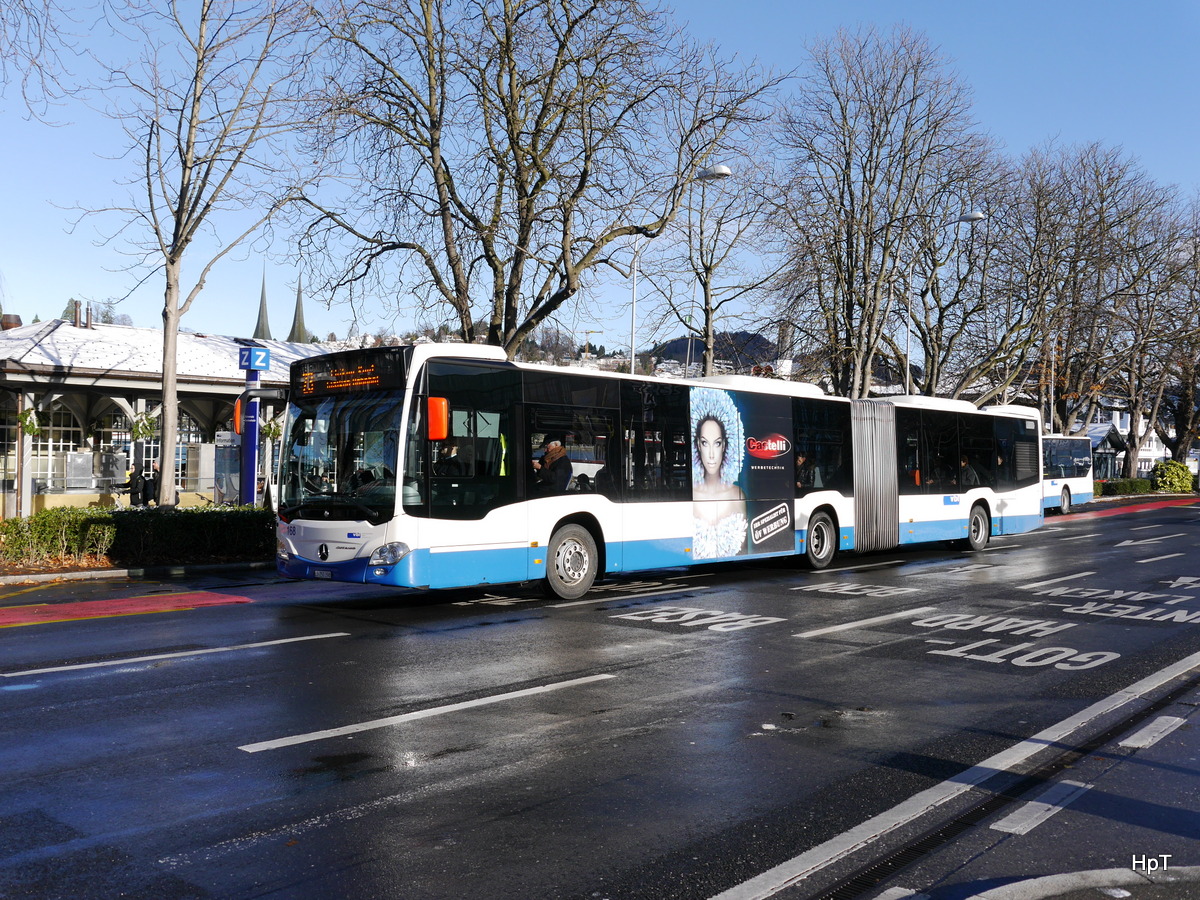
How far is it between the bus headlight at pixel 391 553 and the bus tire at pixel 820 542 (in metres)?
8.43

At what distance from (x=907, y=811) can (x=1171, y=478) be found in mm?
61198

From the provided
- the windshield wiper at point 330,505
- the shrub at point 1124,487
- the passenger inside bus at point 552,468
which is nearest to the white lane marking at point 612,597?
the passenger inside bus at point 552,468

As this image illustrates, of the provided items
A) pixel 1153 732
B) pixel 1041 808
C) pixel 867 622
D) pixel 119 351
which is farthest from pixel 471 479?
pixel 119 351

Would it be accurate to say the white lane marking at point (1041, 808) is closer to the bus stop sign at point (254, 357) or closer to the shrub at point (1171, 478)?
the bus stop sign at point (254, 357)

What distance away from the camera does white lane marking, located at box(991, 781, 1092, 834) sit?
4.96 m

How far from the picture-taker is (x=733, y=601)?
13.4 metres

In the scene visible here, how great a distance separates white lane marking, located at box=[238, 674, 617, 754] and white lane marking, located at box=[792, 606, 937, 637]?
10.3 feet

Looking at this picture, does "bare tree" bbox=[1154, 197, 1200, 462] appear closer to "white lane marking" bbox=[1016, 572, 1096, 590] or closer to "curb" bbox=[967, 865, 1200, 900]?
"white lane marking" bbox=[1016, 572, 1096, 590]

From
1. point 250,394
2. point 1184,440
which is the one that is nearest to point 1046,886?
point 250,394

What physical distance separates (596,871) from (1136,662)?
6.89 metres

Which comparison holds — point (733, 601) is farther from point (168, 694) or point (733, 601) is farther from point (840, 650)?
point (168, 694)

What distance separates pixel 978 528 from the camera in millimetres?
21953

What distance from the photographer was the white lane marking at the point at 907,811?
4.27m

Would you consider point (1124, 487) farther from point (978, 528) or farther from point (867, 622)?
point (867, 622)
